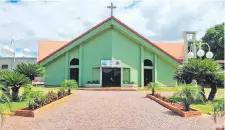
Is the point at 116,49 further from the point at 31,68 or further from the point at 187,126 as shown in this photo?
the point at 187,126

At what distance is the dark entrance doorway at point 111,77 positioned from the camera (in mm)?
29609

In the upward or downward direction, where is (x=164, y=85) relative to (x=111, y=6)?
downward

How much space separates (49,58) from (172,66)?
1401 centimetres

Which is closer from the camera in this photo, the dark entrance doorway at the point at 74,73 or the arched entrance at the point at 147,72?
the dark entrance doorway at the point at 74,73

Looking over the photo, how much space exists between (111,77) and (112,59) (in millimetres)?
2040

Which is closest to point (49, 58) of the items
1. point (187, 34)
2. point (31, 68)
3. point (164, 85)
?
point (31, 68)

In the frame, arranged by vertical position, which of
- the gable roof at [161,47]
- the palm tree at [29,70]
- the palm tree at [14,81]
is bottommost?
the palm tree at [14,81]

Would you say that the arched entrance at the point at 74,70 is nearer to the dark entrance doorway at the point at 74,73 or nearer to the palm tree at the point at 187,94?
the dark entrance doorway at the point at 74,73

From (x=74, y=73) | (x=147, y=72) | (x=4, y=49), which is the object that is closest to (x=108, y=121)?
(x=4, y=49)

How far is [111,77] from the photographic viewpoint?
29.7m

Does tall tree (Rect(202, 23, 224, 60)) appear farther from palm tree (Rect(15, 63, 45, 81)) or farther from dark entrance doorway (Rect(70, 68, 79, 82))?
palm tree (Rect(15, 63, 45, 81))

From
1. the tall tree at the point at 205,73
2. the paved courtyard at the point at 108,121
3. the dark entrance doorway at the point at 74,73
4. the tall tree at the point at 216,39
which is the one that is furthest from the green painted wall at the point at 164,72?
the paved courtyard at the point at 108,121

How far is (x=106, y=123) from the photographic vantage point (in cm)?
905

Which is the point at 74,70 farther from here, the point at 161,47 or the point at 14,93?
the point at 14,93
